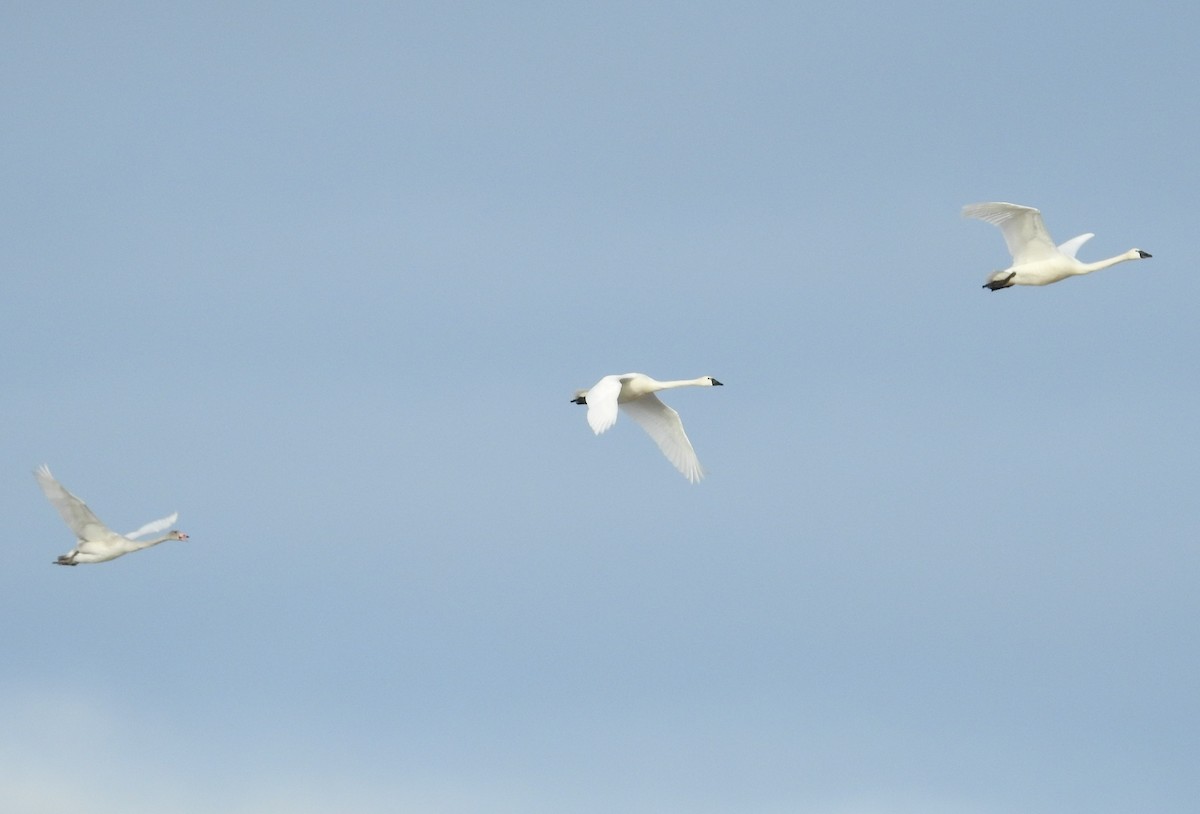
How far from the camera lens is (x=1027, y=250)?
3664 inches

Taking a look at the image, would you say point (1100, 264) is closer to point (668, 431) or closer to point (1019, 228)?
point (1019, 228)

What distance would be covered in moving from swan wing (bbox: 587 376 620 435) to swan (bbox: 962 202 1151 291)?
9.03m

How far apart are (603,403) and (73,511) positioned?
1324 centimetres

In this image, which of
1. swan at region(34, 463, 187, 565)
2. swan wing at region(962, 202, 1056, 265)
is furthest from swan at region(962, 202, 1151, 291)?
swan at region(34, 463, 187, 565)

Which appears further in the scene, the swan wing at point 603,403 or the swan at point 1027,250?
the swan at point 1027,250

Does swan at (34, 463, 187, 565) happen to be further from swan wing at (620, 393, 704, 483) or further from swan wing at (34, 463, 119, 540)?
swan wing at (620, 393, 704, 483)

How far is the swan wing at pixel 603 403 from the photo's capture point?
86562 mm

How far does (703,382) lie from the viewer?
96500mm

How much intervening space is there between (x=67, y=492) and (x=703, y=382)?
1516 centimetres

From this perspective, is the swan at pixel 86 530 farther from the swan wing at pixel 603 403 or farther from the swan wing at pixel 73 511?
the swan wing at pixel 603 403

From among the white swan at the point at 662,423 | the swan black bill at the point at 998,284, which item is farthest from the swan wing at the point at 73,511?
the swan black bill at the point at 998,284

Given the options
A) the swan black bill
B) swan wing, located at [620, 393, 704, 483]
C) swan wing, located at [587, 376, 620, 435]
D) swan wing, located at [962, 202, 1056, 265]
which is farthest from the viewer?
swan wing, located at [620, 393, 704, 483]

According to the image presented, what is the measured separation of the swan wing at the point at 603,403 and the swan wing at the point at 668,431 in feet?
11.1

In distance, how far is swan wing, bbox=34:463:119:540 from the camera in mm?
92688
